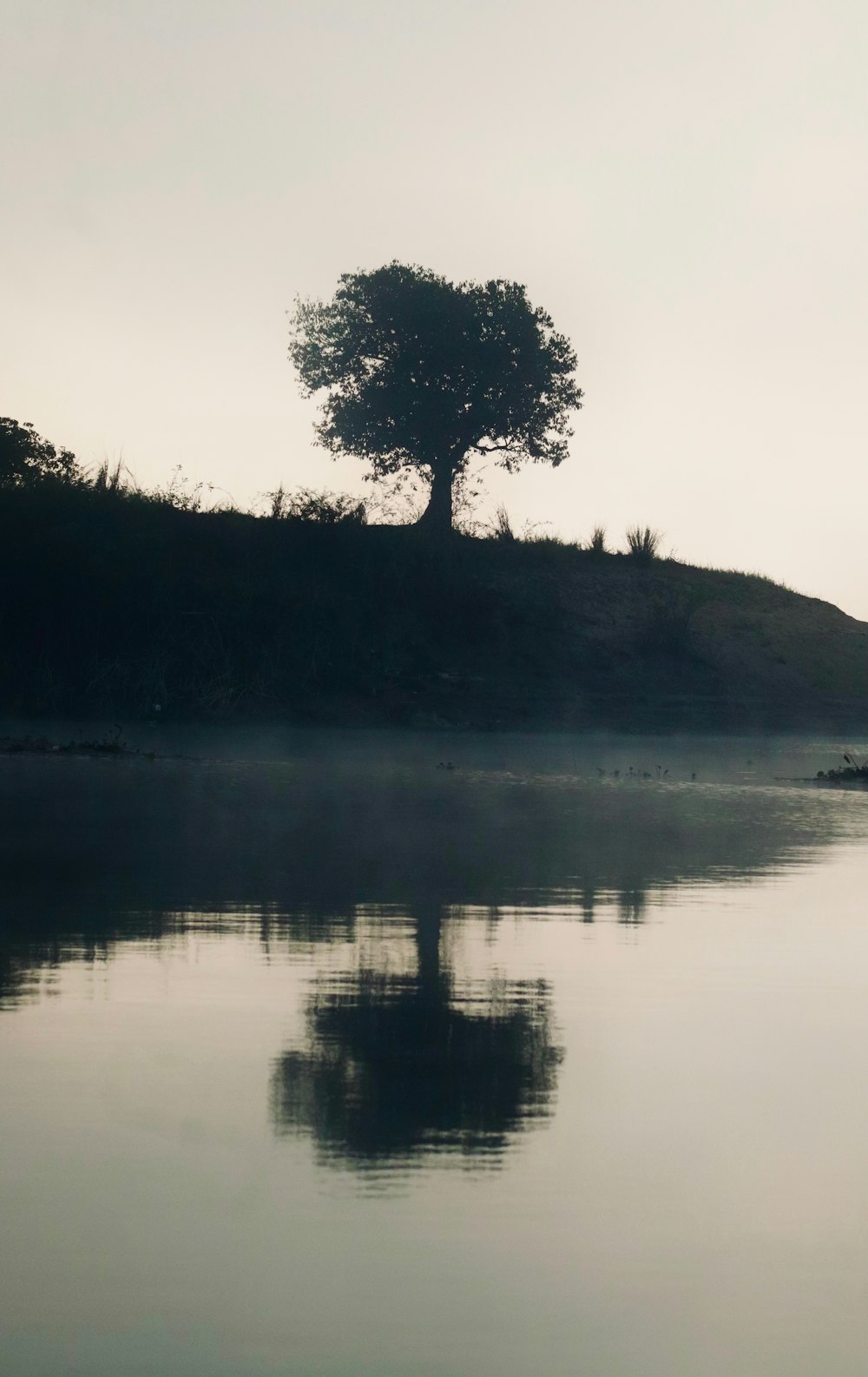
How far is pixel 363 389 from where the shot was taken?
166 ft

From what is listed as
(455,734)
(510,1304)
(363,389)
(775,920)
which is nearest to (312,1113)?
(510,1304)

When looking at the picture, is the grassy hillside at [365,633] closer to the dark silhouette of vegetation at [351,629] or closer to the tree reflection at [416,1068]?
the dark silhouette of vegetation at [351,629]

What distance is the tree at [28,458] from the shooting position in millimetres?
34000

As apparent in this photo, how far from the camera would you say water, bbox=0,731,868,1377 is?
312 cm

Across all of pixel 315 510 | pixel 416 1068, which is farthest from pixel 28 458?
pixel 416 1068

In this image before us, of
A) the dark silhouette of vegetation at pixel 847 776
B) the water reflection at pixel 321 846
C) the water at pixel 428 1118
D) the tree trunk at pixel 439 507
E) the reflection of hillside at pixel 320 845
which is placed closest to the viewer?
the water at pixel 428 1118

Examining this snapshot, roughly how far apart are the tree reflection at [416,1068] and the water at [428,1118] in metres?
0.02

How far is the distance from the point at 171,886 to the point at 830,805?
30.9 ft

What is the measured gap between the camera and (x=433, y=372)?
1969 inches

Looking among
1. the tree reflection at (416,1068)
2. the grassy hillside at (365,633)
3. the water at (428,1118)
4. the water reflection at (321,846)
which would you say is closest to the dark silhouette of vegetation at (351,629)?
the grassy hillside at (365,633)

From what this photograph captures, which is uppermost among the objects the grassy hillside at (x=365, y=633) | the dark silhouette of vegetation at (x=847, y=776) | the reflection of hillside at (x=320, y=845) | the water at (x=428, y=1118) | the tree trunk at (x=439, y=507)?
the tree trunk at (x=439, y=507)

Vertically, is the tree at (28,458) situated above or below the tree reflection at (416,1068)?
above

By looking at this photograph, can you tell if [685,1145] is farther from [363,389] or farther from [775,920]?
[363,389]

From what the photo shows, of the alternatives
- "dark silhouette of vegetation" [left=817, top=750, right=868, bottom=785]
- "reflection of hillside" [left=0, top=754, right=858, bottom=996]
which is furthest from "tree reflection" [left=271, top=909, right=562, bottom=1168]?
"dark silhouette of vegetation" [left=817, top=750, right=868, bottom=785]
